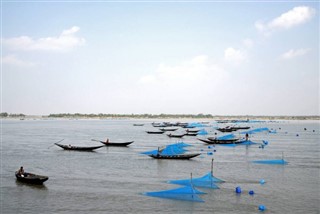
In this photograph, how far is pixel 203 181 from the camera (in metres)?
21.1

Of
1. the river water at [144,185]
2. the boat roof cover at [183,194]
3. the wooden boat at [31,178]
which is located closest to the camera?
the river water at [144,185]

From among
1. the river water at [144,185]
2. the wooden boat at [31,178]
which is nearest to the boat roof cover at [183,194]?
the river water at [144,185]

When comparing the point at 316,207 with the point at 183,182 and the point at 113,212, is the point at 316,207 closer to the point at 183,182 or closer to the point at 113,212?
the point at 183,182

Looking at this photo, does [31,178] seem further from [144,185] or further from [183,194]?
[183,194]

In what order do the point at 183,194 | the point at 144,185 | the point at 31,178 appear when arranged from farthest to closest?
the point at 144,185 < the point at 31,178 < the point at 183,194

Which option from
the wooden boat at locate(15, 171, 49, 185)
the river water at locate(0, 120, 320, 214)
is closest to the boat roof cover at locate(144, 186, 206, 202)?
the river water at locate(0, 120, 320, 214)

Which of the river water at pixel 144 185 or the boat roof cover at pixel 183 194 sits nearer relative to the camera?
the river water at pixel 144 185

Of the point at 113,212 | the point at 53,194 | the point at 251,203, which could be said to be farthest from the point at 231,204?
the point at 53,194

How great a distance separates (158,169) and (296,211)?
1280cm

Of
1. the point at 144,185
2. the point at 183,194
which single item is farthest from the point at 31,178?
the point at 183,194

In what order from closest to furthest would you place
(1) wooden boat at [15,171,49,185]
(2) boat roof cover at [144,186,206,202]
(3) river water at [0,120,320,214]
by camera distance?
(3) river water at [0,120,320,214]
(2) boat roof cover at [144,186,206,202]
(1) wooden boat at [15,171,49,185]

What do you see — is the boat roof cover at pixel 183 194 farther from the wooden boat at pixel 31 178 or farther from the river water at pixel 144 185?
the wooden boat at pixel 31 178

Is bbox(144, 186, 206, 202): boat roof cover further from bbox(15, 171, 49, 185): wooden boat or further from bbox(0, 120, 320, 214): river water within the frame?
bbox(15, 171, 49, 185): wooden boat

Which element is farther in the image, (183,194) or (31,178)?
(31,178)
